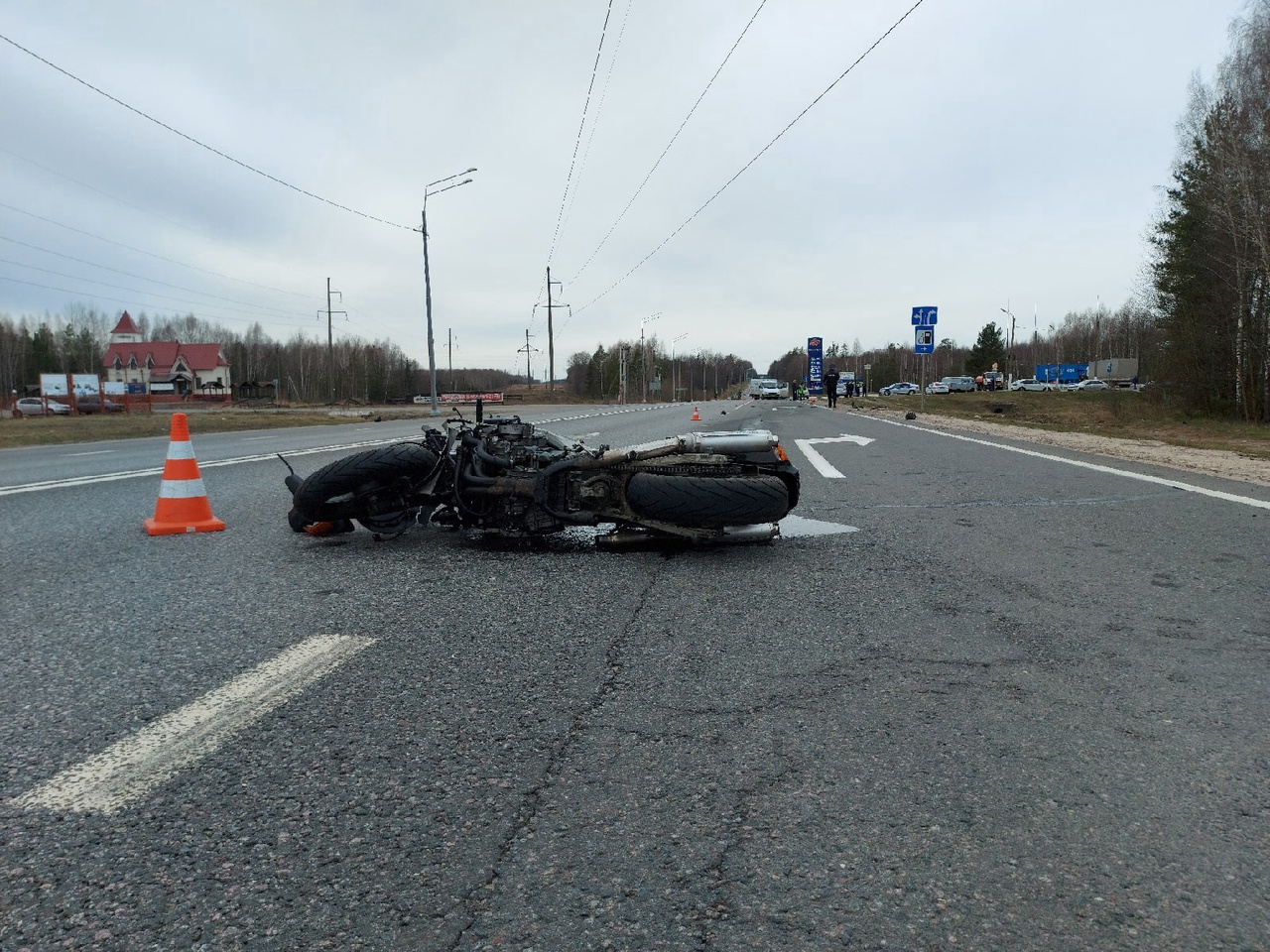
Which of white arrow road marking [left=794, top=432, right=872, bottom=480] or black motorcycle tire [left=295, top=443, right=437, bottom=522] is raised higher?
black motorcycle tire [left=295, top=443, right=437, bottom=522]

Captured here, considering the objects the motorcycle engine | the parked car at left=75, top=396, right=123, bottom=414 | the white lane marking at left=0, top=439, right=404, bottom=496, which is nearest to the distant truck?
the parked car at left=75, top=396, right=123, bottom=414

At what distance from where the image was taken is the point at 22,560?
17.2 feet

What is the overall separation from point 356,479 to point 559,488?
4.57ft

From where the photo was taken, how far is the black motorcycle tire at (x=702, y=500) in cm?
522

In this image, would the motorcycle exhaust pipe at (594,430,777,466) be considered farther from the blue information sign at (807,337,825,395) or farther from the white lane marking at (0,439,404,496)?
the blue information sign at (807,337,825,395)

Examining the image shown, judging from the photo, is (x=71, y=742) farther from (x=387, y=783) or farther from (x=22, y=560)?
(x=22, y=560)

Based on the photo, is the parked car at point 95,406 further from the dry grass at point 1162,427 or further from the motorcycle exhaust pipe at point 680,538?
the motorcycle exhaust pipe at point 680,538

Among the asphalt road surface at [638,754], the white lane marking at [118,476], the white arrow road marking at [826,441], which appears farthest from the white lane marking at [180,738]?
the white arrow road marking at [826,441]

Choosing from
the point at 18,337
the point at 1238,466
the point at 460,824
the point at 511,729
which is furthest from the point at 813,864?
the point at 18,337

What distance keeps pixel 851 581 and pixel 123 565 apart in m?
4.51

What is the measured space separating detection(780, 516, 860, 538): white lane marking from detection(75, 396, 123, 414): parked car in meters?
46.9

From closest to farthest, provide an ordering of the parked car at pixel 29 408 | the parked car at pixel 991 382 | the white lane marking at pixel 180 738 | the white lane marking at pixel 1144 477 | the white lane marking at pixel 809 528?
the white lane marking at pixel 180 738
the white lane marking at pixel 809 528
the white lane marking at pixel 1144 477
the parked car at pixel 29 408
the parked car at pixel 991 382

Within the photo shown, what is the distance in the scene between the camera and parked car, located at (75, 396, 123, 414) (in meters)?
43.1

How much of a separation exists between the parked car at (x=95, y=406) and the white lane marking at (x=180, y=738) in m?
48.0
